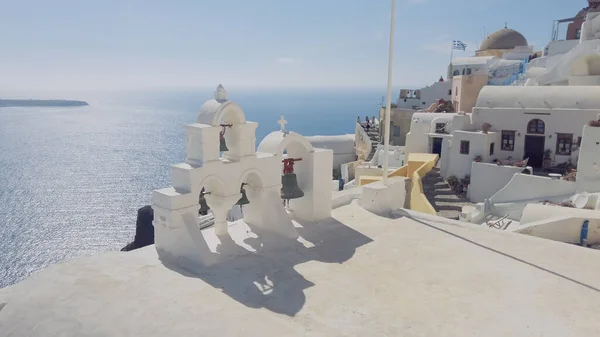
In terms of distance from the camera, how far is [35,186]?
66.6 m

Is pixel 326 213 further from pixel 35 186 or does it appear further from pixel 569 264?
pixel 35 186

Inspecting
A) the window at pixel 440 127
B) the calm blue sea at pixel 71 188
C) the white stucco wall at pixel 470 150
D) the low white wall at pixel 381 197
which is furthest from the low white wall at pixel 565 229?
the calm blue sea at pixel 71 188

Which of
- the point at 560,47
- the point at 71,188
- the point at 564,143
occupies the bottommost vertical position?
the point at 71,188

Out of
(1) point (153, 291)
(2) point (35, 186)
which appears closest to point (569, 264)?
(1) point (153, 291)

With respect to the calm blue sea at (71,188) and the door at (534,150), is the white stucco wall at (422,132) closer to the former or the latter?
the door at (534,150)

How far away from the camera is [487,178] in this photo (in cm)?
2544

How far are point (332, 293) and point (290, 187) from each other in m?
4.63

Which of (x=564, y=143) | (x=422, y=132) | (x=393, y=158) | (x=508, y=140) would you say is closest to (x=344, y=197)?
(x=508, y=140)

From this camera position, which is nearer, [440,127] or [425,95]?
[440,127]

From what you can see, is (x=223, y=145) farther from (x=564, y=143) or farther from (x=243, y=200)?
(x=564, y=143)

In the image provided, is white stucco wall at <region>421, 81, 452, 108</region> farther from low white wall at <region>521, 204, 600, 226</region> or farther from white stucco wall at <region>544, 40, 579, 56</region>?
low white wall at <region>521, 204, 600, 226</region>

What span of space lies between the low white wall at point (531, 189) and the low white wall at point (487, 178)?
1.98 meters

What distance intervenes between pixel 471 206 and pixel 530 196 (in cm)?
336

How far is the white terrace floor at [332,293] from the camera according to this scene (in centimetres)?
735
